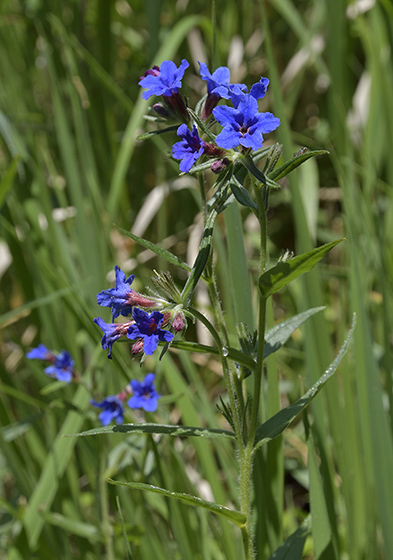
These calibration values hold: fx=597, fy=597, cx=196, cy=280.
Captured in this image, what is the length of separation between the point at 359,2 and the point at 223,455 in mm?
2645

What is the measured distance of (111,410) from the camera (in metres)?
1.60

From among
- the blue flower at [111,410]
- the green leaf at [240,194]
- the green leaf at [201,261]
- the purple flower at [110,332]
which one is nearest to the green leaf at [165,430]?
the purple flower at [110,332]

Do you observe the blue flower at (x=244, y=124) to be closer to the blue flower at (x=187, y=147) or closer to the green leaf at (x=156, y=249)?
the blue flower at (x=187, y=147)

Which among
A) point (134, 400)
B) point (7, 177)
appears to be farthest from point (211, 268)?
point (7, 177)

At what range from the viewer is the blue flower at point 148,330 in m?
0.90

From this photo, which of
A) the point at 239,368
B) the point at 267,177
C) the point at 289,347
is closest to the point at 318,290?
the point at 239,368

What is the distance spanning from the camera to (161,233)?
2.91m

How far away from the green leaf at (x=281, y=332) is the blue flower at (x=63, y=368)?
71 cm

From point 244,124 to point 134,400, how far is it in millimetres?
738

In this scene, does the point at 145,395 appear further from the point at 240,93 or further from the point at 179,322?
the point at 240,93

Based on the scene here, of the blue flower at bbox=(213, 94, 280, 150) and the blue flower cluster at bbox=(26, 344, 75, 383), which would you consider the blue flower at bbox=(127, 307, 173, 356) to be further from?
the blue flower cluster at bbox=(26, 344, 75, 383)

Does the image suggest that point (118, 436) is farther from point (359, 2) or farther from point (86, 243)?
point (359, 2)

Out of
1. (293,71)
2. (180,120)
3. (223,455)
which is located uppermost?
(293,71)

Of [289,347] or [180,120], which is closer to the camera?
[180,120]
